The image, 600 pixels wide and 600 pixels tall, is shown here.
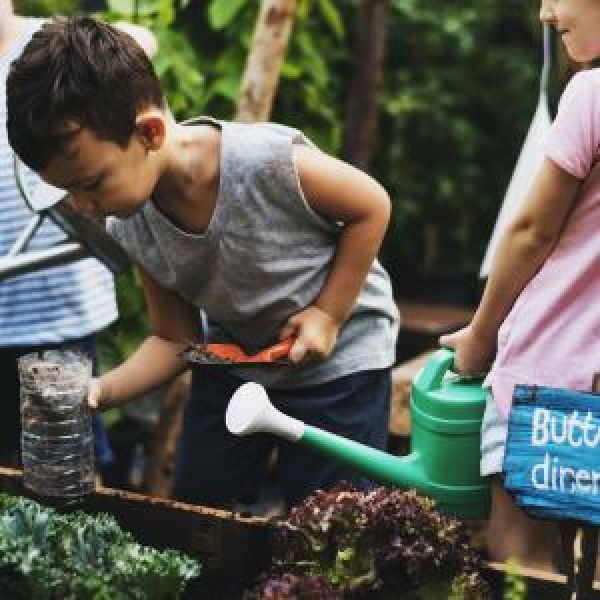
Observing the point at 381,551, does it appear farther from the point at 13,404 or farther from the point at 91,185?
the point at 13,404

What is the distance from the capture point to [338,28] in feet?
12.8

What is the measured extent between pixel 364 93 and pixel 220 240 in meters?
2.06

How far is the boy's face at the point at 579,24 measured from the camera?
1935 mm

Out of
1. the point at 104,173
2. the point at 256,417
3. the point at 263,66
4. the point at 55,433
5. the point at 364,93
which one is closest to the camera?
the point at 256,417

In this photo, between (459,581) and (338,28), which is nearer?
(459,581)

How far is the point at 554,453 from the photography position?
1.74 metres

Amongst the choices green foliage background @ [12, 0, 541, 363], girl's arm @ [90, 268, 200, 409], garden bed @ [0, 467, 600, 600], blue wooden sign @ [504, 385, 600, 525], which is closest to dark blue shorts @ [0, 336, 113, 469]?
girl's arm @ [90, 268, 200, 409]

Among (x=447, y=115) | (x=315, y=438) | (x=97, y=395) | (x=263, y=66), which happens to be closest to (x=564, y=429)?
(x=315, y=438)

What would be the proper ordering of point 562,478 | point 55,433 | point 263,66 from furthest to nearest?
point 263,66 → point 55,433 → point 562,478

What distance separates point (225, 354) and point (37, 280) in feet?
2.09

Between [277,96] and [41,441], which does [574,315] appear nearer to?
[41,441]

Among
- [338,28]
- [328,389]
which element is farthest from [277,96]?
[328,389]

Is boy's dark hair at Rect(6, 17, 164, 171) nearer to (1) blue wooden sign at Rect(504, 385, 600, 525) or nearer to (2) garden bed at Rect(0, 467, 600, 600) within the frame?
(2) garden bed at Rect(0, 467, 600, 600)

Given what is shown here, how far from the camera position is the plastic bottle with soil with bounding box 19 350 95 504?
2.14 m
